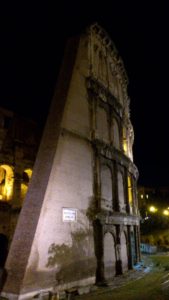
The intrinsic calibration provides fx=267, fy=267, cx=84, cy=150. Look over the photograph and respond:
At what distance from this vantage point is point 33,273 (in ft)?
42.3

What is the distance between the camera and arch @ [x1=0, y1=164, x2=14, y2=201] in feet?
73.7

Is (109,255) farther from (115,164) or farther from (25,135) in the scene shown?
(25,135)

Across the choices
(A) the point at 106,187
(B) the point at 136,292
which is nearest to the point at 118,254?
(A) the point at 106,187

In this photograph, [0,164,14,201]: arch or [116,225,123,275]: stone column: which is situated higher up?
[0,164,14,201]: arch

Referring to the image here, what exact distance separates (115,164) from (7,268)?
39.7ft

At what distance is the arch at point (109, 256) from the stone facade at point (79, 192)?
65 millimetres

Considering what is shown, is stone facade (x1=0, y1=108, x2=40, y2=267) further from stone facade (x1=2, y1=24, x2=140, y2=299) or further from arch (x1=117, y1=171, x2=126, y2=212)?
arch (x1=117, y1=171, x2=126, y2=212)

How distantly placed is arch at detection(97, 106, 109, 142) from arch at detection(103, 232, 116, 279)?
7.69m

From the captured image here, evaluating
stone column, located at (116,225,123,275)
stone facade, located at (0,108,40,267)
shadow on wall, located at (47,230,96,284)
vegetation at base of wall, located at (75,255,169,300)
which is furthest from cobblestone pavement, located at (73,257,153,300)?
stone facade, located at (0,108,40,267)

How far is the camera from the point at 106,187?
20.9 meters

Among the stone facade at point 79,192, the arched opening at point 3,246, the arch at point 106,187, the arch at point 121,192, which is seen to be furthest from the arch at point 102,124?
the arched opening at point 3,246

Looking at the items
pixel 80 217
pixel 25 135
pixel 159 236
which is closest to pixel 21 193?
pixel 25 135

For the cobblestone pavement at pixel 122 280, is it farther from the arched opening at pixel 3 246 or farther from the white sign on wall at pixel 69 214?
the arched opening at pixel 3 246

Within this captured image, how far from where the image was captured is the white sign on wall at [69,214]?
15.5m
